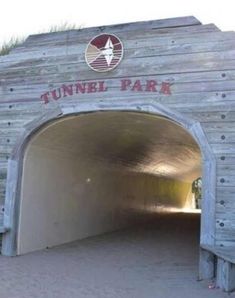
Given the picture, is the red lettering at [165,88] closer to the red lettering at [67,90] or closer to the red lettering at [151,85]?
the red lettering at [151,85]

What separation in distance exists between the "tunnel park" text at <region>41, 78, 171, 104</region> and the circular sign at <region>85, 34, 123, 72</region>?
32cm

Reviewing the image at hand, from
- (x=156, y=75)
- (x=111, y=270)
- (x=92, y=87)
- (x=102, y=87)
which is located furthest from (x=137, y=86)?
(x=111, y=270)

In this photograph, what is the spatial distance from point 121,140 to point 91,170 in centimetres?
140

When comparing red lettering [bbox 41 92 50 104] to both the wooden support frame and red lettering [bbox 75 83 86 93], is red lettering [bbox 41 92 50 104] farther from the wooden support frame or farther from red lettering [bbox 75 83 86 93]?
red lettering [bbox 75 83 86 93]

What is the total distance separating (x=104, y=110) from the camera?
8875 mm

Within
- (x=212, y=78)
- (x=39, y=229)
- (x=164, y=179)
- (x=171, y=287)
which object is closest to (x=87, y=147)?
(x=39, y=229)

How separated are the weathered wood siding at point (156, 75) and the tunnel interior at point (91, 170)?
1.60 ft

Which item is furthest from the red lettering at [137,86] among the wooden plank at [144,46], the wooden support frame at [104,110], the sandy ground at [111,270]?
the sandy ground at [111,270]

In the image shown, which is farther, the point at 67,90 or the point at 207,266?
the point at 67,90

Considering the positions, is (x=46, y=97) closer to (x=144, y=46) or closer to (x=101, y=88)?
(x=101, y=88)

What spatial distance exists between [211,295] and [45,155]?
4.94 m

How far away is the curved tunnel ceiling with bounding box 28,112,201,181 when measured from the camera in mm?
9445

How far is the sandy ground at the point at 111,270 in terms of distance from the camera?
22.3 feet

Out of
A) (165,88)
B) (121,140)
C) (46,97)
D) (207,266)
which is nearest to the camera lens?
(207,266)
